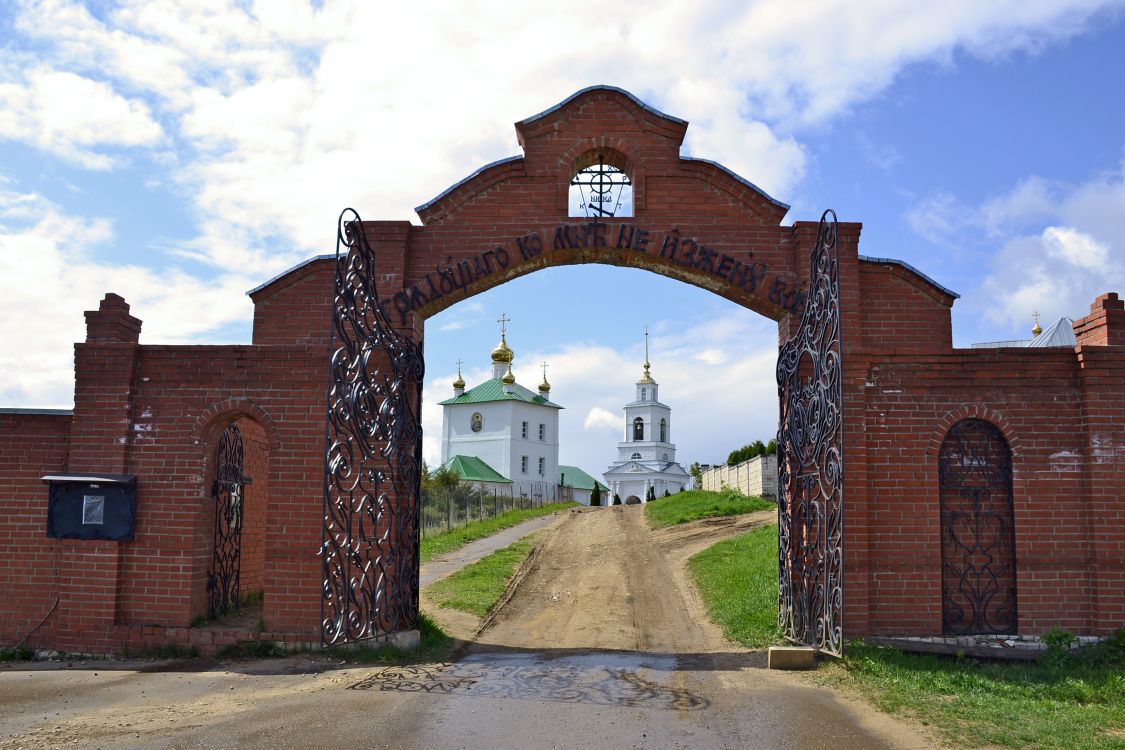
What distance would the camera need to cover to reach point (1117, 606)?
8.98 meters

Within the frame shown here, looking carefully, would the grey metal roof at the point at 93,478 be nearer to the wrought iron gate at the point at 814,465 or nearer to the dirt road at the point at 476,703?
the dirt road at the point at 476,703

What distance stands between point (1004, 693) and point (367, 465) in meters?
6.21

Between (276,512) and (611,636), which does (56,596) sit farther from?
(611,636)

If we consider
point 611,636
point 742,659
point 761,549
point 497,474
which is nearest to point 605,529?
point 761,549

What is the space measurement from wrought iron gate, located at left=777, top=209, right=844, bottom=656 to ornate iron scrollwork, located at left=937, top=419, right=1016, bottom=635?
1.30 meters

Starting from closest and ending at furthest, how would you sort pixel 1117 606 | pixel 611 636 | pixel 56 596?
pixel 1117 606 < pixel 56 596 < pixel 611 636

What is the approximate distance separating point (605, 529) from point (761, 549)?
11272 mm

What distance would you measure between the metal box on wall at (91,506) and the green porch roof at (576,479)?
6579 cm

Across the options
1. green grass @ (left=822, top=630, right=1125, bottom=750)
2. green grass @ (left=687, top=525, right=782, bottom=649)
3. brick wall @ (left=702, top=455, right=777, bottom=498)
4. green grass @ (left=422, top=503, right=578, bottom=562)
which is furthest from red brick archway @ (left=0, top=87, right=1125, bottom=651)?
brick wall @ (left=702, top=455, right=777, bottom=498)

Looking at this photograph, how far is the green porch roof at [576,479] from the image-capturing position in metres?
77.5

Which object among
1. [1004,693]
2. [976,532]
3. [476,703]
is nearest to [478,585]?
[476,703]

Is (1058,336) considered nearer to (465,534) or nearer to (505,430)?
(465,534)

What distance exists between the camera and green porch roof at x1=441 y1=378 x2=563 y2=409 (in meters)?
63.7

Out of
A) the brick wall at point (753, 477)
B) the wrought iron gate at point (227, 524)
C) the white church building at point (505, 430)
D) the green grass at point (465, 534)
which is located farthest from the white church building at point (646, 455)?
the wrought iron gate at point (227, 524)
